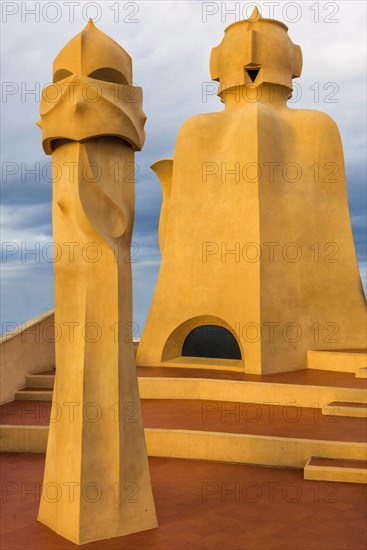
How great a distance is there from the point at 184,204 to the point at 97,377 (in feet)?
32.3

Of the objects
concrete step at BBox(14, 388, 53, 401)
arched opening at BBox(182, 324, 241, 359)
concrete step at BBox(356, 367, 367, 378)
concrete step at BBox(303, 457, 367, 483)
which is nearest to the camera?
concrete step at BBox(303, 457, 367, 483)

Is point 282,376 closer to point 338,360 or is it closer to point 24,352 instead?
point 338,360

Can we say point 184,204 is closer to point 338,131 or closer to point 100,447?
point 338,131

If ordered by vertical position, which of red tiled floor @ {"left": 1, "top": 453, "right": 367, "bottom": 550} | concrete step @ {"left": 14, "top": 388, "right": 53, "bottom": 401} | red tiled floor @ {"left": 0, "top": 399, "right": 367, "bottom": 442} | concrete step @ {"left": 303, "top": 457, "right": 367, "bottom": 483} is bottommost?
red tiled floor @ {"left": 1, "top": 453, "right": 367, "bottom": 550}

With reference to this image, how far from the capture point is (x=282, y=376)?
14.1 metres

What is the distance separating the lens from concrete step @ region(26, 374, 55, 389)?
46.9ft

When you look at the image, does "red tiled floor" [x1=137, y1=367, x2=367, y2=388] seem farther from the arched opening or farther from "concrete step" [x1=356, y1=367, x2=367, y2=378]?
the arched opening

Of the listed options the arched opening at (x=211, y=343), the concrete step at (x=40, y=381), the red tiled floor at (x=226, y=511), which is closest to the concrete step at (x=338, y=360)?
the arched opening at (x=211, y=343)

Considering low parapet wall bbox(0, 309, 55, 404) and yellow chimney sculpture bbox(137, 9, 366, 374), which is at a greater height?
yellow chimney sculpture bbox(137, 9, 366, 374)

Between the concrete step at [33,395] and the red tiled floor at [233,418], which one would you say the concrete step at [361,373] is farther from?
the concrete step at [33,395]

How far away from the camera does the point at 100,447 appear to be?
272 inches

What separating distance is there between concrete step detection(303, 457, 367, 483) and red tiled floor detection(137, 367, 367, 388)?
3.38 m

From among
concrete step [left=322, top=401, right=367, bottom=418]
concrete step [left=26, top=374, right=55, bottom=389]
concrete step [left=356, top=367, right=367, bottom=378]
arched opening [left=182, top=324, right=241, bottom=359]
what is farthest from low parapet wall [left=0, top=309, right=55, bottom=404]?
concrete step [left=356, top=367, right=367, bottom=378]

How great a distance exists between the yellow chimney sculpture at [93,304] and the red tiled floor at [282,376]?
6.63m
